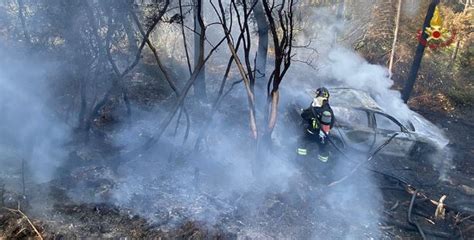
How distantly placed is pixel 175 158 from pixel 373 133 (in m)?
4.03

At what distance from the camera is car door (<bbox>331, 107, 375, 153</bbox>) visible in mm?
7750

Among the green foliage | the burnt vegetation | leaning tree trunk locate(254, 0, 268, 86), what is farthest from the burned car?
the green foliage

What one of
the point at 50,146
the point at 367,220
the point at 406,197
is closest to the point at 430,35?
the point at 406,197

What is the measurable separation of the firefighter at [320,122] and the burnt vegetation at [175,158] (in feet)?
1.83

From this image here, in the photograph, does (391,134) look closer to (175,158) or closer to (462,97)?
→ (175,158)

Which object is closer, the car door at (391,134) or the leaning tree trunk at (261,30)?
the leaning tree trunk at (261,30)

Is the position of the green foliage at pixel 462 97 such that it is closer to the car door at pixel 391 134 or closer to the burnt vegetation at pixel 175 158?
the burnt vegetation at pixel 175 158

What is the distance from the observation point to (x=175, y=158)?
687 centimetres

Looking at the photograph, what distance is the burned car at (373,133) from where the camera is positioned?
776cm

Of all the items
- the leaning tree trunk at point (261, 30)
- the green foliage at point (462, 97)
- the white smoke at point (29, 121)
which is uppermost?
the leaning tree trunk at point (261, 30)

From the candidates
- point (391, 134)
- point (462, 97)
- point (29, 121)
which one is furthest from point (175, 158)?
point (462, 97)

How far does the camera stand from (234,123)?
8422mm

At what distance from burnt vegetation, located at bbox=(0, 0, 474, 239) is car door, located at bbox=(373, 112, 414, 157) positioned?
230mm

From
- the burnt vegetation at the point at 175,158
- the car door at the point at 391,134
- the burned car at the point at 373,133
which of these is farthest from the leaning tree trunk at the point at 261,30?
the car door at the point at 391,134
